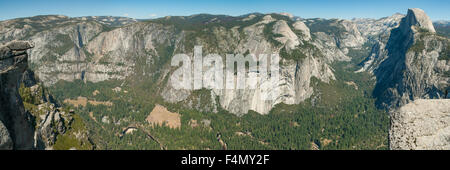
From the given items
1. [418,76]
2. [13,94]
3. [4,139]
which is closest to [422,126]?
[4,139]

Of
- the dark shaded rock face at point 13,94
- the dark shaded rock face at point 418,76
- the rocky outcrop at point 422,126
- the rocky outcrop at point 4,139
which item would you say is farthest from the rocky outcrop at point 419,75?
the rocky outcrop at point 4,139

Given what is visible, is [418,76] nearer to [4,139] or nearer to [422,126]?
[422,126]

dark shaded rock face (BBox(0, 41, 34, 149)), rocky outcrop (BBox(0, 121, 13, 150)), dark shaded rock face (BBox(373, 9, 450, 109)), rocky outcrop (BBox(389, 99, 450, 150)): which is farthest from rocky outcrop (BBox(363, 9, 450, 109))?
rocky outcrop (BBox(0, 121, 13, 150))

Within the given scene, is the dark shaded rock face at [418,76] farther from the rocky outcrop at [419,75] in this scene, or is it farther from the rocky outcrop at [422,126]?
the rocky outcrop at [422,126]

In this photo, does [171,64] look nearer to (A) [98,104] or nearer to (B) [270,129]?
(A) [98,104]

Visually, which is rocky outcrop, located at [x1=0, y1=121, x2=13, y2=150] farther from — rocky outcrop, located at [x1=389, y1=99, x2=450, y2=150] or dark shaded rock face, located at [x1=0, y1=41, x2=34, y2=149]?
rocky outcrop, located at [x1=389, y1=99, x2=450, y2=150]
